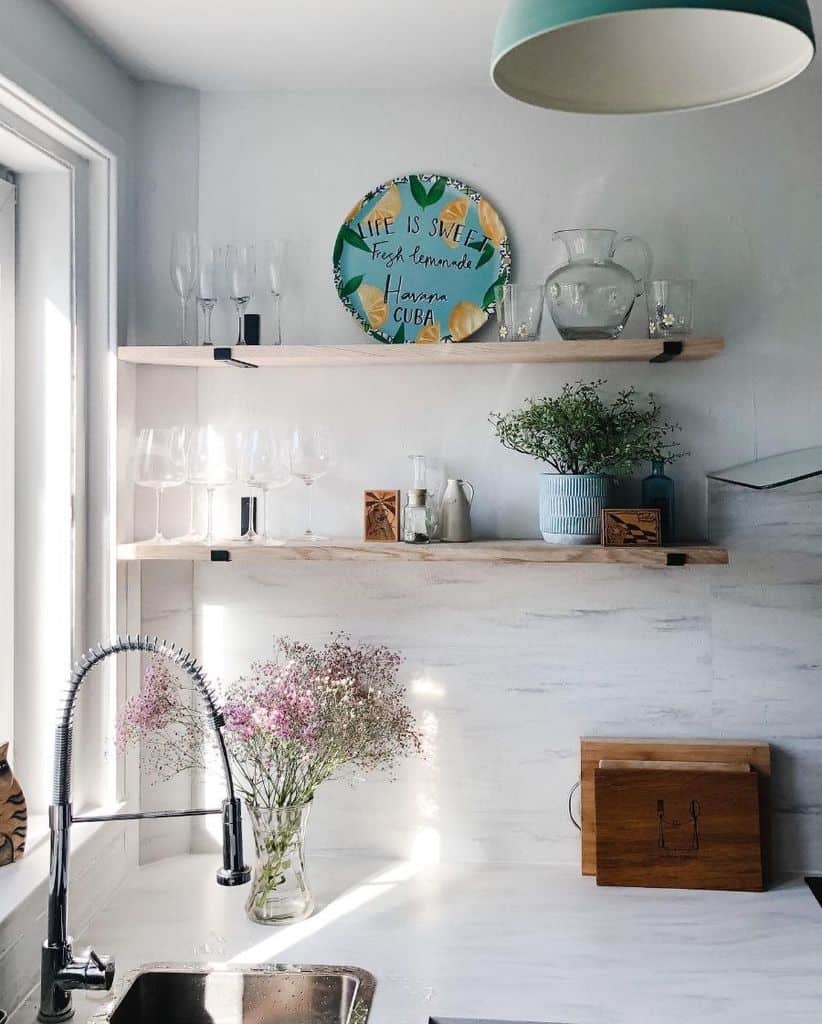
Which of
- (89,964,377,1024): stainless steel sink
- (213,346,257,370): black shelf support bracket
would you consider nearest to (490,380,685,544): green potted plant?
(213,346,257,370): black shelf support bracket

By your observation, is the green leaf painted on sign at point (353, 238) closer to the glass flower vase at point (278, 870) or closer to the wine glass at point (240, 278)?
the wine glass at point (240, 278)

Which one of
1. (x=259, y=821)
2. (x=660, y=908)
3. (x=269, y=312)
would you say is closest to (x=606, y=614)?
(x=660, y=908)

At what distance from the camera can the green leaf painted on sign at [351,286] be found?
7.22 ft

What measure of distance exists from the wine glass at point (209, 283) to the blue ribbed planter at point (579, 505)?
2.60 feet

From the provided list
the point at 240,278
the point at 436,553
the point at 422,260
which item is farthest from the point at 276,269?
the point at 436,553

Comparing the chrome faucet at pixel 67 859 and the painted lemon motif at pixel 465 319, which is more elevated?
the painted lemon motif at pixel 465 319

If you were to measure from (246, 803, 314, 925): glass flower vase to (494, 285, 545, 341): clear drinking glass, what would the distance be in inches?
39.5

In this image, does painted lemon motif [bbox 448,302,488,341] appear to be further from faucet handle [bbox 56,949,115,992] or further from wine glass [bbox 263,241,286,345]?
faucet handle [bbox 56,949,115,992]

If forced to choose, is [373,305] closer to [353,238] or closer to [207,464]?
[353,238]

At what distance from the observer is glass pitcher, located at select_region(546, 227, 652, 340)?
2.00 meters

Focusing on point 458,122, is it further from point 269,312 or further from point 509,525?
point 509,525

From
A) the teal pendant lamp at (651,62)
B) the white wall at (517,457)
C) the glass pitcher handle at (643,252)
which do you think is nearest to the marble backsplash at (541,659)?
the white wall at (517,457)

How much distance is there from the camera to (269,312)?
2.23 m

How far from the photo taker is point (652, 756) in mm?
2127
